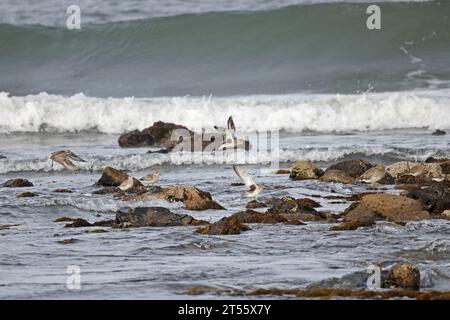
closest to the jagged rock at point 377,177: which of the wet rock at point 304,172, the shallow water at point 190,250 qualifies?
the shallow water at point 190,250

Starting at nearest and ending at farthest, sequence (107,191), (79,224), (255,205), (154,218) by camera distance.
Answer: (154,218) → (79,224) → (255,205) → (107,191)

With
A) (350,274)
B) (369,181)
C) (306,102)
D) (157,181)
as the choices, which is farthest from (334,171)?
(306,102)

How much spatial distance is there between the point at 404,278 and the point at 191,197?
179 inches

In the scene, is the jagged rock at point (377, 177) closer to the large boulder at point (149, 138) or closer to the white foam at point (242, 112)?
the large boulder at point (149, 138)

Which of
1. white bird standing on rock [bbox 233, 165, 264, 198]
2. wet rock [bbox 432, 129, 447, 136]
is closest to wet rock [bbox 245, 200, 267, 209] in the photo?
white bird standing on rock [bbox 233, 165, 264, 198]

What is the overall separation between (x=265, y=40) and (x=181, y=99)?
19.4ft

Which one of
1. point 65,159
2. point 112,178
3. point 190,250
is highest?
point 65,159

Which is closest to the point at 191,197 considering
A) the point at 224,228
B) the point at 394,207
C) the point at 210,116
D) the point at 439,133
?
the point at 224,228

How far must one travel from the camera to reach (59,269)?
883cm

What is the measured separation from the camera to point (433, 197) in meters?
11.2

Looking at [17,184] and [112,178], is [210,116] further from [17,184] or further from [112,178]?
[112,178]

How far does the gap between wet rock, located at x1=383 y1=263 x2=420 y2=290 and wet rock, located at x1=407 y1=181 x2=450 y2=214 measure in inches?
126

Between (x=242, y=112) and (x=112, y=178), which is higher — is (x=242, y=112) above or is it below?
above

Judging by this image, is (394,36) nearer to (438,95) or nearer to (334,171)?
(438,95)
